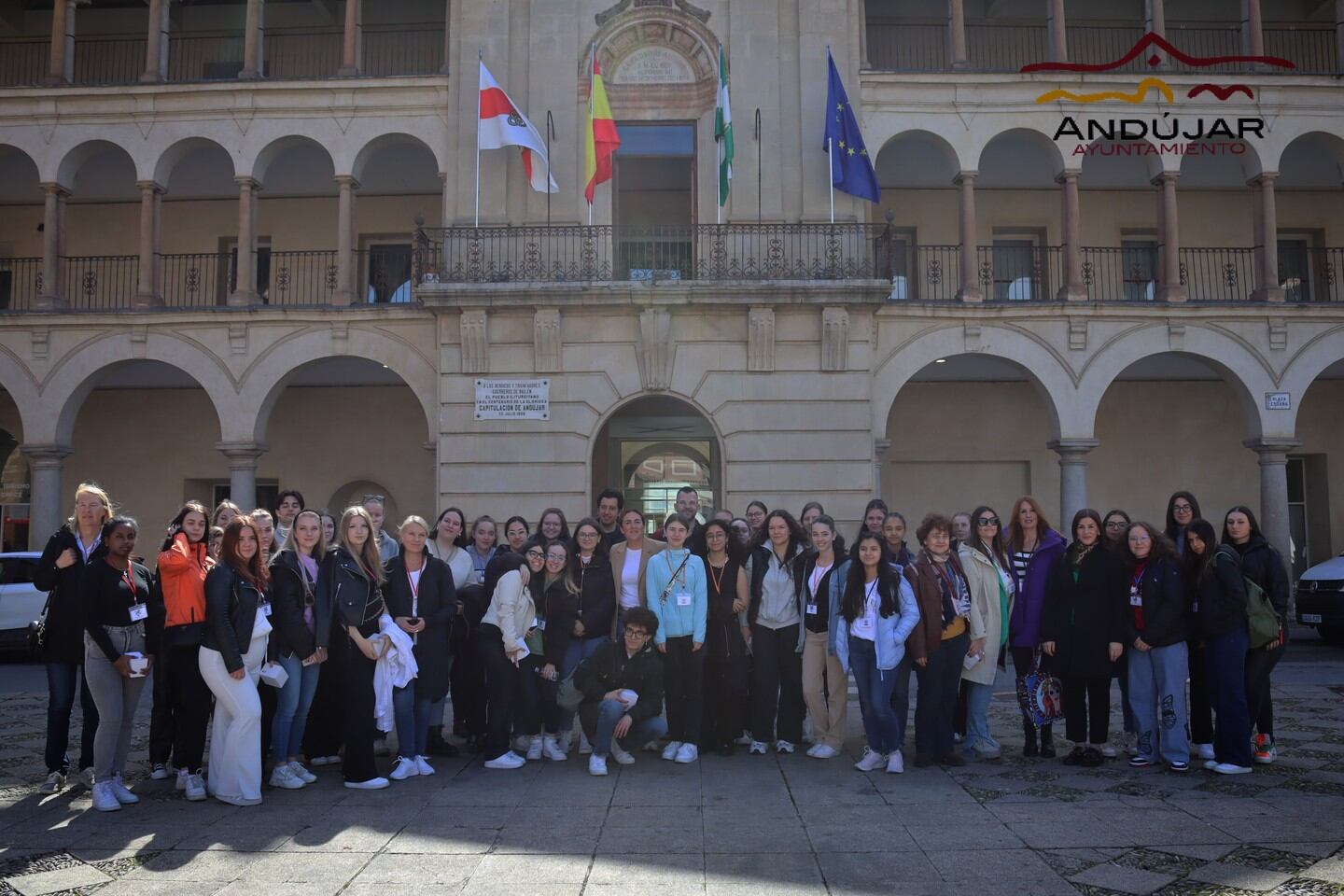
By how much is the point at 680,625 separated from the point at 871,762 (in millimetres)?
1714

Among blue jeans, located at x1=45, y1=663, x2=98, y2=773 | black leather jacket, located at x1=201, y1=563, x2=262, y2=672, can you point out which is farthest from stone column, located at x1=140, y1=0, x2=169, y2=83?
black leather jacket, located at x1=201, y1=563, x2=262, y2=672

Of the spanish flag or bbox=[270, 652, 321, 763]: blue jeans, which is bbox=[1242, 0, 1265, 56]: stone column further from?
bbox=[270, 652, 321, 763]: blue jeans

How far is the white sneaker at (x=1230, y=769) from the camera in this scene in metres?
7.28

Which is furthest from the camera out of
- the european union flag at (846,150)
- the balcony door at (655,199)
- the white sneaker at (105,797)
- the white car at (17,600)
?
the balcony door at (655,199)

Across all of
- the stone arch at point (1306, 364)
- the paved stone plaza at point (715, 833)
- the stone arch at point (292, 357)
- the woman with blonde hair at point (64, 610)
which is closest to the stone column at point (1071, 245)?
the stone arch at point (1306, 364)

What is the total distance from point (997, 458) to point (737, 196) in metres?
7.63

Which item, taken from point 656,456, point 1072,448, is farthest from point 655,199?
point 1072,448

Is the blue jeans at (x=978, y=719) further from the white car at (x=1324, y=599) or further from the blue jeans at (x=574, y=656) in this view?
the white car at (x=1324, y=599)

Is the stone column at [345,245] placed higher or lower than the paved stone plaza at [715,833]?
higher

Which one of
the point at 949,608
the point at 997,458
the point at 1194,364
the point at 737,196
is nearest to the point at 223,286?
the point at 737,196

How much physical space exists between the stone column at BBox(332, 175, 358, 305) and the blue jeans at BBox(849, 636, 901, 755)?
12.3m

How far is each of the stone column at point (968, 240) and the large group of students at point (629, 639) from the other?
9.35 meters

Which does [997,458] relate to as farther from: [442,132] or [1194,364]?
[442,132]

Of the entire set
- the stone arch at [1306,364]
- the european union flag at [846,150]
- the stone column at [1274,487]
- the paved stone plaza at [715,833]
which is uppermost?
the european union flag at [846,150]
